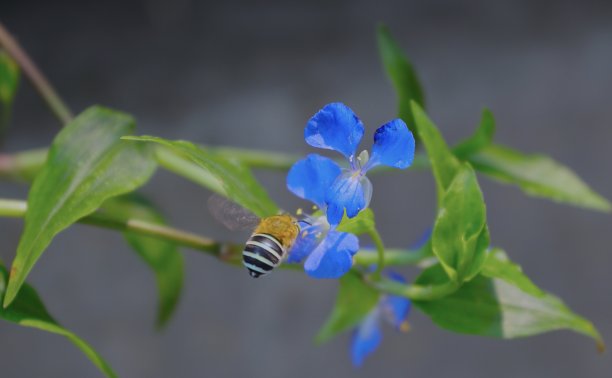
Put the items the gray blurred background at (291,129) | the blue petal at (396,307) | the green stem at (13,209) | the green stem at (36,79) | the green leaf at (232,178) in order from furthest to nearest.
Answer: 1. the gray blurred background at (291,129)
2. the green stem at (36,79)
3. the blue petal at (396,307)
4. the green stem at (13,209)
5. the green leaf at (232,178)

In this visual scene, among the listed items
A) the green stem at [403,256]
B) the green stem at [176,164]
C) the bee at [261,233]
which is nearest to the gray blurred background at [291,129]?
the green stem at [176,164]

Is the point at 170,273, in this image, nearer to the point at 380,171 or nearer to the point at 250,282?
the point at 380,171

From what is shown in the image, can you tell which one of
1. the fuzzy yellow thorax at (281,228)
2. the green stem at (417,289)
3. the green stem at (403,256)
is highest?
the fuzzy yellow thorax at (281,228)

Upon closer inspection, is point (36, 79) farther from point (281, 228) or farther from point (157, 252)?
point (281, 228)

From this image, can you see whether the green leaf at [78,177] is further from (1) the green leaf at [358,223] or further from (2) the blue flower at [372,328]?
(2) the blue flower at [372,328]

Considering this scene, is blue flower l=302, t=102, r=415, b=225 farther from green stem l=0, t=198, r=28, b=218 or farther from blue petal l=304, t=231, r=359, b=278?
green stem l=0, t=198, r=28, b=218

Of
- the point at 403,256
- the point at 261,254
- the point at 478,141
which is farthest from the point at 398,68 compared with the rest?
the point at 261,254

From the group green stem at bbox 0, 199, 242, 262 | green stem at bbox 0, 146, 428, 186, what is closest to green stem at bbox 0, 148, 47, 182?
green stem at bbox 0, 146, 428, 186
